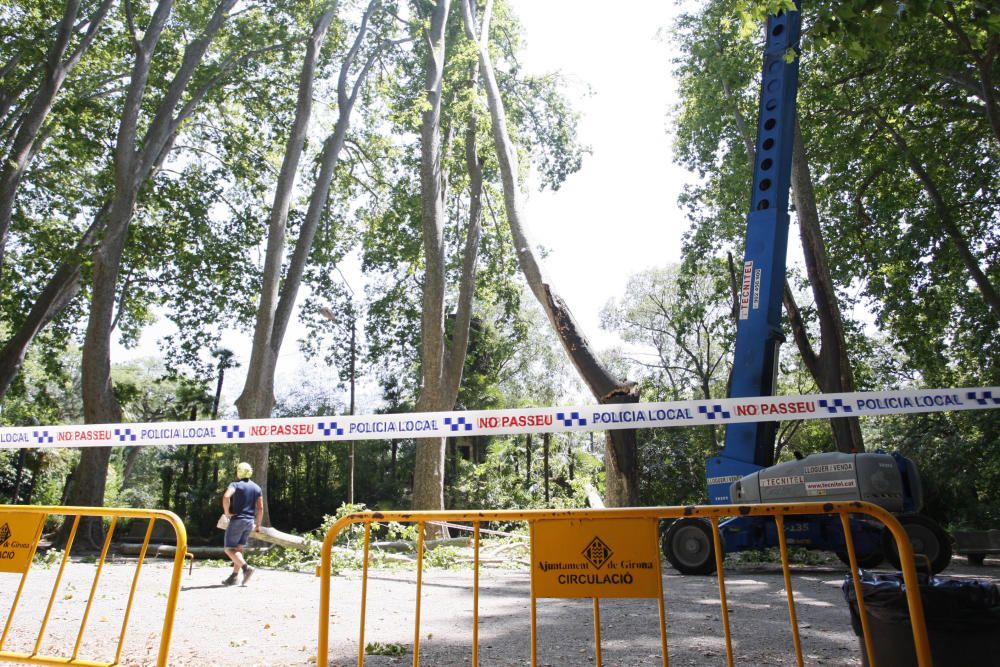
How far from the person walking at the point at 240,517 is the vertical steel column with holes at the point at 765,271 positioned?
6.22 meters

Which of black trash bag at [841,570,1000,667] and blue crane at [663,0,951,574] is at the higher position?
blue crane at [663,0,951,574]

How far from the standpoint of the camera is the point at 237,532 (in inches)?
370

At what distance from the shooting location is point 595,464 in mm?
27734

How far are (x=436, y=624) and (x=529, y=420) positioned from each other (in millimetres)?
2664

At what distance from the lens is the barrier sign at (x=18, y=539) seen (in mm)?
4965

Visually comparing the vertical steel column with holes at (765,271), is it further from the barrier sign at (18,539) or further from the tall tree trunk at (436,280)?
the barrier sign at (18,539)

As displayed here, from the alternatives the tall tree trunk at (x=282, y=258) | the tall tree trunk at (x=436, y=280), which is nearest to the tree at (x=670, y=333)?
the tall tree trunk at (x=436, y=280)

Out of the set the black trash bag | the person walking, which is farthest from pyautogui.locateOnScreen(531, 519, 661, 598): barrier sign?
the person walking

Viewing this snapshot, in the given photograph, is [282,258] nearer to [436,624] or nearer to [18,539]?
[436,624]

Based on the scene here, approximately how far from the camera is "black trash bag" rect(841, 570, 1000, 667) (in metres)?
3.64

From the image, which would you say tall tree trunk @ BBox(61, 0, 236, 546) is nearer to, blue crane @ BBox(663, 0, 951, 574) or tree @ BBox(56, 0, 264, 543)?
tree @ BBox(56, 0, 264, 543)

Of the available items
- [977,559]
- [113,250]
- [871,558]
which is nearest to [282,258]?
[113,250]

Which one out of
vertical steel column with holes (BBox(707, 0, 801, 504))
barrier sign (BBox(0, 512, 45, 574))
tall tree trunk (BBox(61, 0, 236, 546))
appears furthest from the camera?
tall tree trunk (BBox(61, 0, 236, 546))

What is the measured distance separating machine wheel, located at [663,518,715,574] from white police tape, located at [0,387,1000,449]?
76.5 inches
